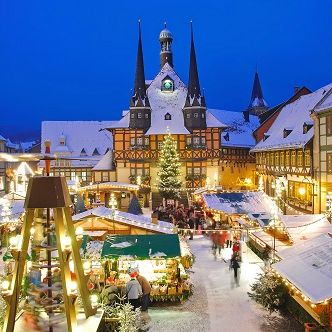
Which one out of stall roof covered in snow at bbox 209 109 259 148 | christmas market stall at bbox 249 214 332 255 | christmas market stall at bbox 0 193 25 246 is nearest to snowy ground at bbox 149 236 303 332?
christmas market stall at bbox 249 214 332 255

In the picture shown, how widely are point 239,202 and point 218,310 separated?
38.7 ft

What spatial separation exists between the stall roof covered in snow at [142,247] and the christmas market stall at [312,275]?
134 inches

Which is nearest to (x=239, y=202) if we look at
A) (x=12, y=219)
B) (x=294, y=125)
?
(x=12, y=219)

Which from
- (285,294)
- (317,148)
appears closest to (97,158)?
(317,148)

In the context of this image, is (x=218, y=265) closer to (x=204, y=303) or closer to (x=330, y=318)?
(x=204, y=303)

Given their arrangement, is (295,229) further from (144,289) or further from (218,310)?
(144,289)

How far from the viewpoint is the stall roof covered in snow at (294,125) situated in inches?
1251

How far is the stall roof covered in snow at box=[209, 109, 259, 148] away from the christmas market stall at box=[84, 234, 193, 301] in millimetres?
31706

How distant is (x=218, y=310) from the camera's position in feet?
46.4

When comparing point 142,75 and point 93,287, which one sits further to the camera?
point 142,75

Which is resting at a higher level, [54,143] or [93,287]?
[54,143]

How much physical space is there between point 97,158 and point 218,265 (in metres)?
31.5

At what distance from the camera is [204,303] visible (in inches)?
586

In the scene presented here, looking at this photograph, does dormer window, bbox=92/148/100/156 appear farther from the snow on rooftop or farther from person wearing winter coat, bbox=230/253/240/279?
person wearing winter coat, bbox=230/253/240/279
